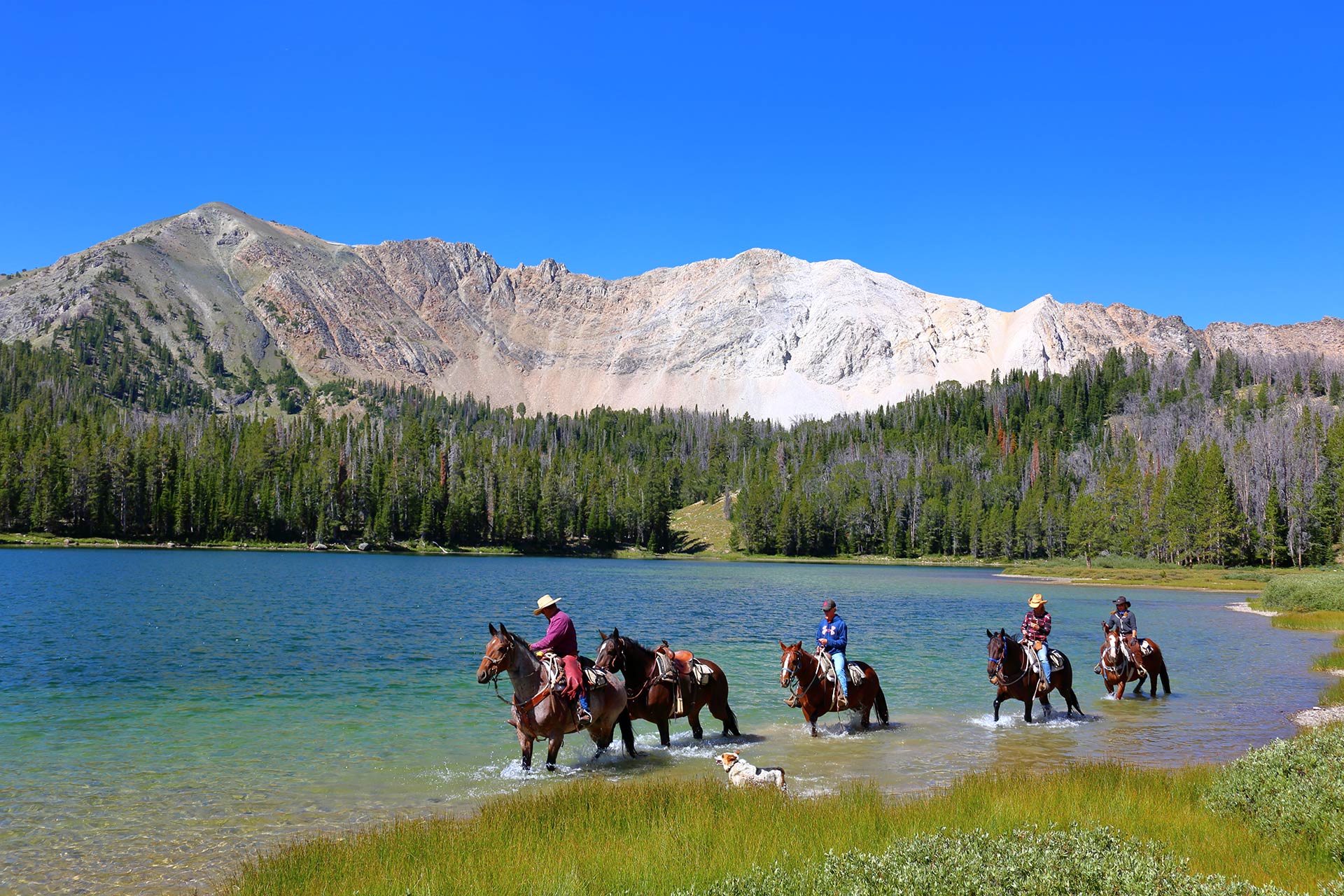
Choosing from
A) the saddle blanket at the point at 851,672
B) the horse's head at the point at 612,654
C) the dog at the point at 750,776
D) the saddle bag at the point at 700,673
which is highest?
the horse's head at the point at 612,654

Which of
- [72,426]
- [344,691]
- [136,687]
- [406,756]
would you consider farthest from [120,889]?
[72,426]

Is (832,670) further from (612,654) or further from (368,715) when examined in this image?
(368,715)

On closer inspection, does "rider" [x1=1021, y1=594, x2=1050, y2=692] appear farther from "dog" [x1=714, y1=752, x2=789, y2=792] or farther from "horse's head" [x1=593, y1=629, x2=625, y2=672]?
"horse's head" [x1=593, y1=629, x2=625, y2=672]

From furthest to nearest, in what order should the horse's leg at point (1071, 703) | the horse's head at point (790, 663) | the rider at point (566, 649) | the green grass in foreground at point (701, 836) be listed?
the horse's leg at point (1071, 703) < the horse's head at point (790, 663) < the rider at point (566, 649) < the green grass in foreground at point (701, 836)

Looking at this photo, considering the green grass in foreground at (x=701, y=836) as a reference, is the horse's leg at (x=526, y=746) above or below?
below

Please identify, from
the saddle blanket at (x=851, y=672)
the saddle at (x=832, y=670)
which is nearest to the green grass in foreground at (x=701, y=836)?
the saddle at (x=832, y=670)

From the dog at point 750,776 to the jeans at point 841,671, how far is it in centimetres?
664

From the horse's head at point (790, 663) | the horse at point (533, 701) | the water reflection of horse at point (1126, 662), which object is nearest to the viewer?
the horse at point (533, 701)

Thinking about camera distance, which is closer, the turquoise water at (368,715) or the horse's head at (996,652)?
the turquoise water at (368,715)

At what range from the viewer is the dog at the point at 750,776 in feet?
46.8

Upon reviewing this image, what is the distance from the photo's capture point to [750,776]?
1449 cm

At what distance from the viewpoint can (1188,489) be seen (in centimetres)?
12925

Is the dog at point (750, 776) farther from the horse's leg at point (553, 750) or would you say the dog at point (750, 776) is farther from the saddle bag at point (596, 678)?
the horse's leg at point (553, 750)

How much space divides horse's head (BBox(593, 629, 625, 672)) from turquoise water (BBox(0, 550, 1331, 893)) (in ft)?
7.22
